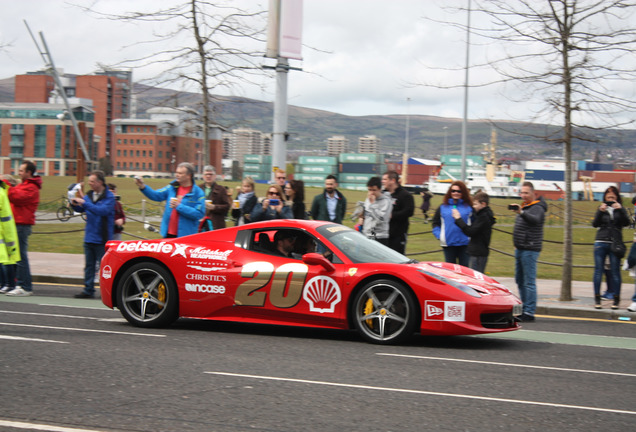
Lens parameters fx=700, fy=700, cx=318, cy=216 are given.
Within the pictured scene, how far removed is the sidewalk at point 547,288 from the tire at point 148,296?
5.66 meters

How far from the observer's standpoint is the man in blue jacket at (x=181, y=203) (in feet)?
33.4

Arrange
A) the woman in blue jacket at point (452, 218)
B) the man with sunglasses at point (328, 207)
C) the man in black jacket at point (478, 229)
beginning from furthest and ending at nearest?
1. the man with sunglasses at point (328, 207)
2. the woman in blue jacket at point (452, 218)
3. the man in black jacket at point (478, 229)

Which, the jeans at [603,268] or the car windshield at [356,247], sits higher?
the car windshield at [356,247]

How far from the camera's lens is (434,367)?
21.7 ft

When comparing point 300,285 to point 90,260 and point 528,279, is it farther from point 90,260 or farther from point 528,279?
point 90,260

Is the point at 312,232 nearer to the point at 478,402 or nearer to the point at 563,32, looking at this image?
the point at 478,402

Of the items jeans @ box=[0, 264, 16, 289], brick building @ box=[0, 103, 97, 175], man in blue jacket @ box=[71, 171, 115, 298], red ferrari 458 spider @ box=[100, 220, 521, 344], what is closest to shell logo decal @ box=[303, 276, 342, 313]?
red ferrari 458 spider @ box=[100, 220, 521, 344]

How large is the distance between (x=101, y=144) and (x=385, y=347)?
165109mm

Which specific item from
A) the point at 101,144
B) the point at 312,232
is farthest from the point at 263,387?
the point at 101,144

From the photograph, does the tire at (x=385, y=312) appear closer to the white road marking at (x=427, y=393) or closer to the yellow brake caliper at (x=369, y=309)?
the yellow brake caliper at (x=369, y=309)

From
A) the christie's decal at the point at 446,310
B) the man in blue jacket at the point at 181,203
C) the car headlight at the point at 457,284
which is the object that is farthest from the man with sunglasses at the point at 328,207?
the christie's decal at the point at 446,310

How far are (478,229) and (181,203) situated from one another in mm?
4404

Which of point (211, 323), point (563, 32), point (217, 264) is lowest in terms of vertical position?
point (211, 323)

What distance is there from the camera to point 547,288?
13.8 metres
